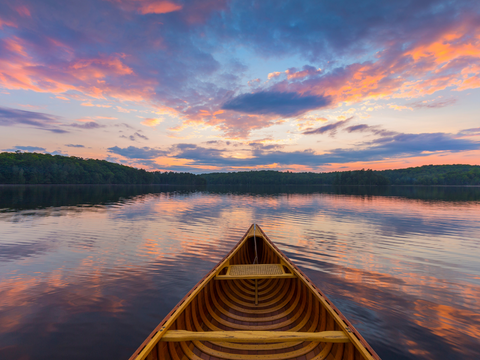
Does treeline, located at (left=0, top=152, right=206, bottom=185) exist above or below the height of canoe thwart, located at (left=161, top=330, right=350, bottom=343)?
above

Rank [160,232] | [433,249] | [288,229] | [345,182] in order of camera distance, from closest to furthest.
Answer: [433,249]
[160,232]
[288,229]
[345,182]

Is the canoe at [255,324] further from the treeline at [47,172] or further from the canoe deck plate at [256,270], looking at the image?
the treeline at [47,172]

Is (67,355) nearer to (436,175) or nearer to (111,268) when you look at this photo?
(111,268)

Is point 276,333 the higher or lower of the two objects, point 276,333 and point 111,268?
the higher

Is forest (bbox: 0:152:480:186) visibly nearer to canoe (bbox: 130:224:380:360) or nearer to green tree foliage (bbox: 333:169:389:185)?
green tree foliage (bbox: 333:169:389:185)

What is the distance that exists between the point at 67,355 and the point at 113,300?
2443 mm

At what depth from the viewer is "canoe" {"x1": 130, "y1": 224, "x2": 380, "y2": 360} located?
12.6 feet

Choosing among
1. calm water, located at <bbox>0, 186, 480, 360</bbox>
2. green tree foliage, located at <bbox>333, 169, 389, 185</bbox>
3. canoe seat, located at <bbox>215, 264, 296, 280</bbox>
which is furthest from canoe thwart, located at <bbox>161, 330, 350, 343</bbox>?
green tree foliage, located at <bbox>333, 169, 389, 185</bbox>

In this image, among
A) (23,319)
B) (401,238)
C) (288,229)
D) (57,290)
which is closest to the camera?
(23,319)

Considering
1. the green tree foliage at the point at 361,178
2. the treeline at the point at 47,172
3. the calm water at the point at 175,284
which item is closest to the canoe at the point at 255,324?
the calm water at the point at 175,284

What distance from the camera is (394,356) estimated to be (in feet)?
18.1

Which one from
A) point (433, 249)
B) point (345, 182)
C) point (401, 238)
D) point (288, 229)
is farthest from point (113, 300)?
point (345, 182)

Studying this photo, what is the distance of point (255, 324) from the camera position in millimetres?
5910

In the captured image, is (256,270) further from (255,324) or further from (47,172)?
(47,172)
